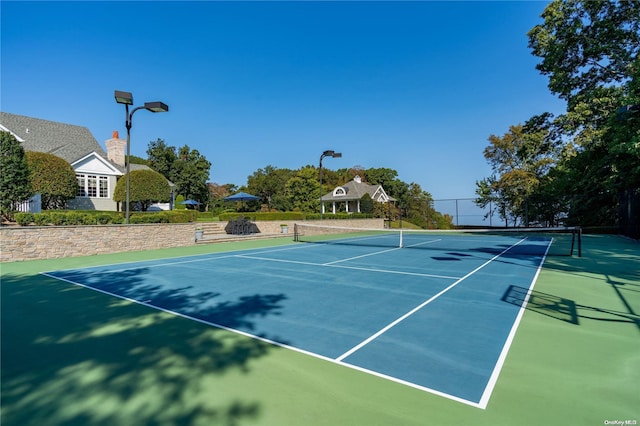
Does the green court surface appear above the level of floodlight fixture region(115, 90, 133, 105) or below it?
below

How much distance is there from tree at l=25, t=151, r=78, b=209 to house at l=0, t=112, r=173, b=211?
293 centimetres

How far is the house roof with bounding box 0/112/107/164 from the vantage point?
980 inches

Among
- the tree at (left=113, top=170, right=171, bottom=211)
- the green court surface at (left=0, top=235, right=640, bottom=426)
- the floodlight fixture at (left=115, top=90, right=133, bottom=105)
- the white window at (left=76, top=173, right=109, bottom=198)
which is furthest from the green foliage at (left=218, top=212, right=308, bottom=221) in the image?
the green court surface at (left=0, top=235, right=640, bottom=426)

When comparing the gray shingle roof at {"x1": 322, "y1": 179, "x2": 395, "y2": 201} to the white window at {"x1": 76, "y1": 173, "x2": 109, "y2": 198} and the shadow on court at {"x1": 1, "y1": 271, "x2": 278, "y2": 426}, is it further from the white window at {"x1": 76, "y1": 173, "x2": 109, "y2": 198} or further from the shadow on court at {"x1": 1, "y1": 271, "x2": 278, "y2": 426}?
the shadow on court at {"x1": 1, "y1": 271, "x2": 278, "y2": 426}

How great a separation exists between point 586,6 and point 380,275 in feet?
Answer: 67.1

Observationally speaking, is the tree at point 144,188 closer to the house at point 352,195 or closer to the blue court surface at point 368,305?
the blue court surface at point 368,305

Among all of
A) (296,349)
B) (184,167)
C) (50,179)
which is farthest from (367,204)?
(296,349)

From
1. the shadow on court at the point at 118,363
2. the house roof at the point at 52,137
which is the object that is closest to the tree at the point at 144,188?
the house roof at the point at 52,137

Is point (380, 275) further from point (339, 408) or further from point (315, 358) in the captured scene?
point (339, 408)

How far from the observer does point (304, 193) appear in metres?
41.6

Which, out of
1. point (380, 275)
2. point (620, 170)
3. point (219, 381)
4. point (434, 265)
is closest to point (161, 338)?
point (219, 381)

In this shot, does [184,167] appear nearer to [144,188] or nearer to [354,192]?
[144,188]

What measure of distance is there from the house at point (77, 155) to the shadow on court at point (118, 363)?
2260cm

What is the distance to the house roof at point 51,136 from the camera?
24891mm
